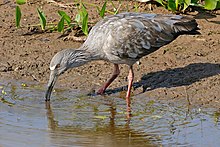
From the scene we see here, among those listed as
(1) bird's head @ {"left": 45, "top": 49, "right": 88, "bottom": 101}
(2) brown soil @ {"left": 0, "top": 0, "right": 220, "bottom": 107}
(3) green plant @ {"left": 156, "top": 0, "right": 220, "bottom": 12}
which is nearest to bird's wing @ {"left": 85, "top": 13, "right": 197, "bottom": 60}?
(1) bird's head @ {"left": 45, "top": 49, "right": 88, "bottom": 101}

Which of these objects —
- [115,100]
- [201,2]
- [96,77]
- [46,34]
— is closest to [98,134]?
[115,100]

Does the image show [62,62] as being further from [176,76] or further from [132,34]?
[176,76]

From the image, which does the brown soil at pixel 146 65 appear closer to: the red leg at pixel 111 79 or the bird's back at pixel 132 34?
the red leg at pixel 111 79

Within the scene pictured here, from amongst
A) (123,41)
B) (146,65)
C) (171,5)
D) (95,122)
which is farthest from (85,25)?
(95,122)

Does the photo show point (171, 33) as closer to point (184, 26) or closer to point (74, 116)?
point (184, 26)

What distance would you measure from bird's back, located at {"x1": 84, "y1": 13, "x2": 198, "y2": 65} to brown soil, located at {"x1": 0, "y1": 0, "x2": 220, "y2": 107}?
0.56m

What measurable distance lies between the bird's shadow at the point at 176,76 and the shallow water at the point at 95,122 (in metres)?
0.41

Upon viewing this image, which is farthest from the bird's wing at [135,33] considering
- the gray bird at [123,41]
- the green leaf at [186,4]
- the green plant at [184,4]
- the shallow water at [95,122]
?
the green plant at [184,4]

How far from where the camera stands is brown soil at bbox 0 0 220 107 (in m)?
10.0

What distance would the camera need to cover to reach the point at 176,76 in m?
10.4

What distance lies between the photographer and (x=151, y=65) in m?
10.9

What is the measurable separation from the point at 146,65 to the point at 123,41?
1.04 m

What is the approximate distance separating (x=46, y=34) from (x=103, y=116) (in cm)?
351

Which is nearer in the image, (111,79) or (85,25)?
(111,79)
